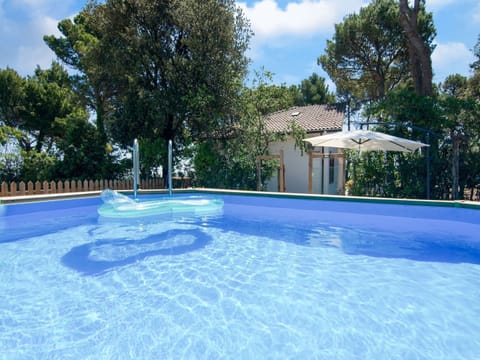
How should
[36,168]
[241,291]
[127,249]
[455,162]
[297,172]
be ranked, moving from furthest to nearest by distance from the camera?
[297,172]
[36,168]
[455,162]
[127,249]
[241,291]

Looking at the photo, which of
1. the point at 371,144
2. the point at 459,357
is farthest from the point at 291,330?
the point at 371,144

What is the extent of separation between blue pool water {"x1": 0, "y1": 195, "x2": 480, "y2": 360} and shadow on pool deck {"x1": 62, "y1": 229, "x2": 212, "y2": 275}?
0.02 meters

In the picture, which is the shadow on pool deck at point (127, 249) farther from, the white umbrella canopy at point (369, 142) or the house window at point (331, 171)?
the house window at point (331, 171)

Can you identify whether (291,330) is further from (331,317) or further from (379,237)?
(379,237)

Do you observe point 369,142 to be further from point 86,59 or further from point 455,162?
point 86,59

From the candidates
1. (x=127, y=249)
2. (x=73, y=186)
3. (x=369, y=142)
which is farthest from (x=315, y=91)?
(x=127, y=249)

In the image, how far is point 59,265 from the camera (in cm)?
473

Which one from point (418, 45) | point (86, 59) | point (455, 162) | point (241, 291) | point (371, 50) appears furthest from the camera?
point (371, 50)

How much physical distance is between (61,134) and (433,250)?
65.8ft

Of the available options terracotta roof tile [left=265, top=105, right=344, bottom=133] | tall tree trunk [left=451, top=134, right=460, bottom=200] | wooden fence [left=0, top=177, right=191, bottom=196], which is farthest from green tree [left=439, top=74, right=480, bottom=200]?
wooden fence [left=0, top=177, right=191, bottom=196]

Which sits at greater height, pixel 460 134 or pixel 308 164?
pixel 460 134

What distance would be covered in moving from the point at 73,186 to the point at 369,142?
370 inches

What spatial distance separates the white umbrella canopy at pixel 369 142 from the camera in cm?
920

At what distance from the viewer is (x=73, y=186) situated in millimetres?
10250
